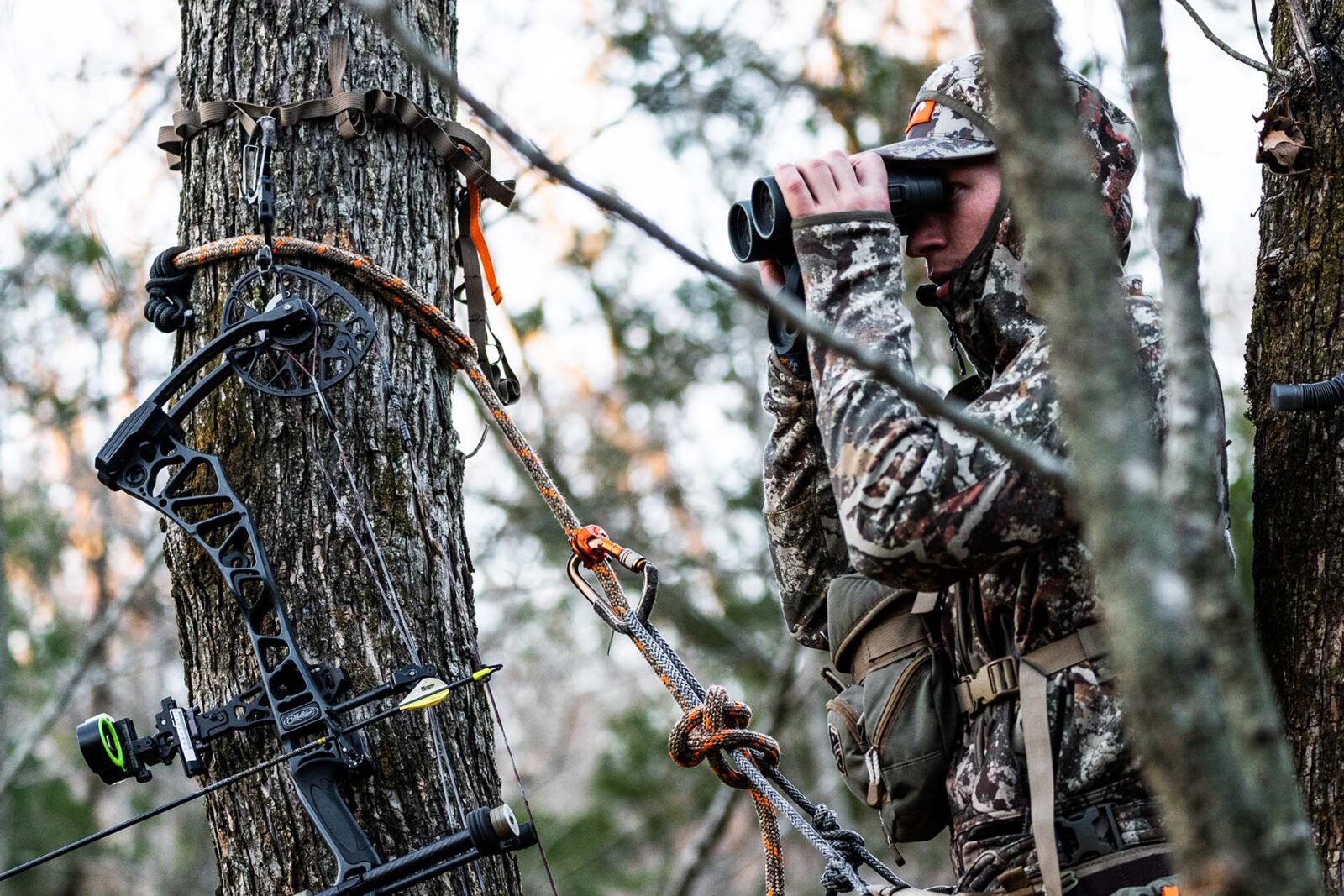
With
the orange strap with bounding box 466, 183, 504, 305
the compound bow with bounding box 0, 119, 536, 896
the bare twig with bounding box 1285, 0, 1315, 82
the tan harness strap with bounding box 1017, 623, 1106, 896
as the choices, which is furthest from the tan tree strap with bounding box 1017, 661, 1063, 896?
the orange strap with bounding box 466, 183, 504, 305

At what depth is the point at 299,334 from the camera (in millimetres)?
2576

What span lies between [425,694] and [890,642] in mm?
786

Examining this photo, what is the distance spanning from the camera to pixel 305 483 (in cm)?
255

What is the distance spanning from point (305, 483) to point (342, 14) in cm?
98

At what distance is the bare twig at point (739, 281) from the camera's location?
3.53 feet

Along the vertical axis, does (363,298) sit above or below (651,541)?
above

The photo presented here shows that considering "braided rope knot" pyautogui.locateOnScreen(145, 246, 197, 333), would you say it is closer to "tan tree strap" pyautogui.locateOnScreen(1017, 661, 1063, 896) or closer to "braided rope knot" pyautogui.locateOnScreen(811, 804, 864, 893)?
"braided rope knot" pyautogui.locateOnScreen(811, 804, 864, 893)

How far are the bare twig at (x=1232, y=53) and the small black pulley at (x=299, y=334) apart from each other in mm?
1634

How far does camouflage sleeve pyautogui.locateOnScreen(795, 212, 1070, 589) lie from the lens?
2.00 m

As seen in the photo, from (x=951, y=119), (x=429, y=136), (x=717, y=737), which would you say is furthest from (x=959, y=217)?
(x=429, y=136)

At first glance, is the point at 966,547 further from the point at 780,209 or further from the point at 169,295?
the point at 169,295

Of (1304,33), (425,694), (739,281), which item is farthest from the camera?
(1304,33)

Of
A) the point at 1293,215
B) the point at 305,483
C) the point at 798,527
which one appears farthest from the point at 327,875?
the point at 1293,215

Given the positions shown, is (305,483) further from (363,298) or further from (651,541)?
(651,541)
